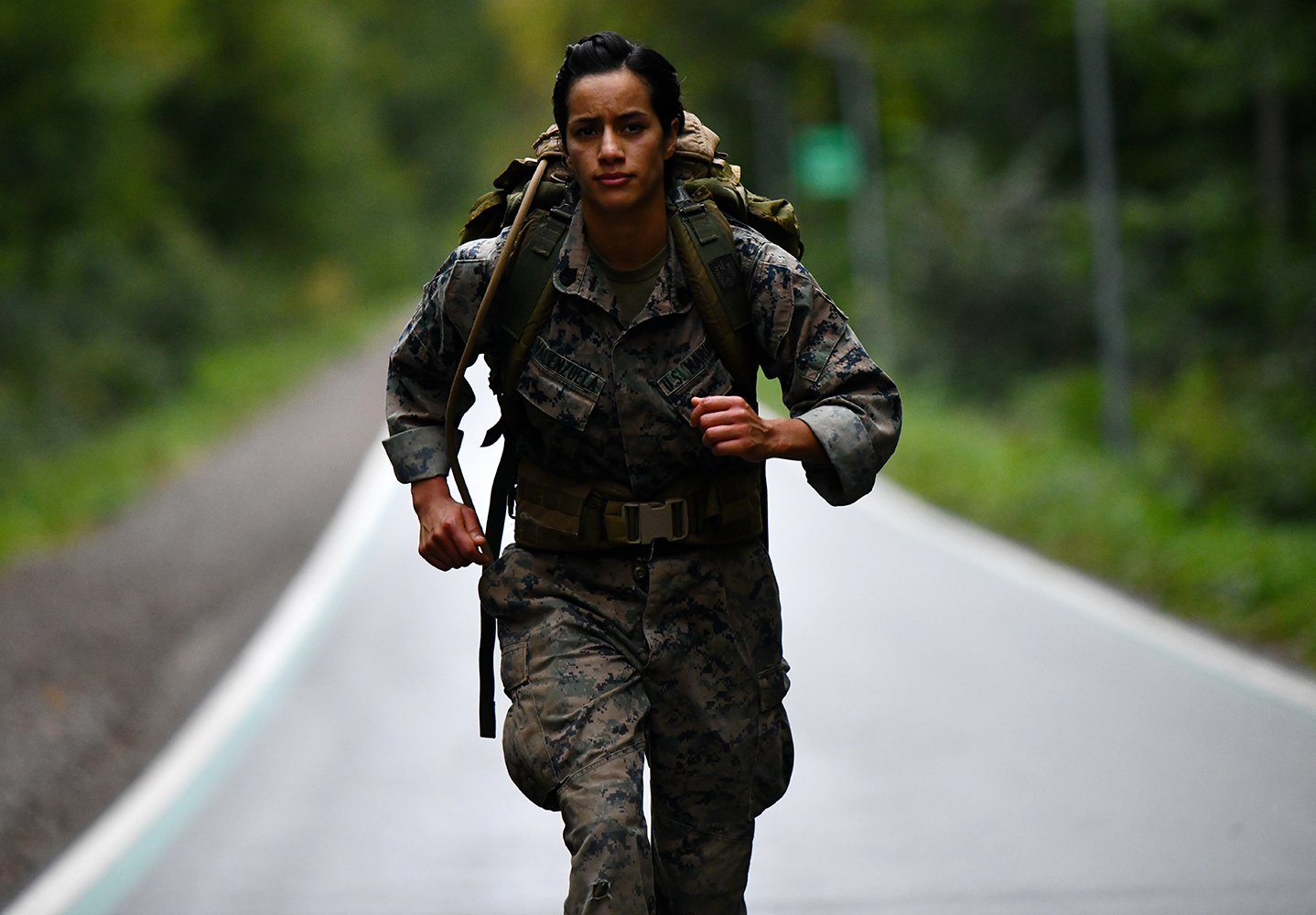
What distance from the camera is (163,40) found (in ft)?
107

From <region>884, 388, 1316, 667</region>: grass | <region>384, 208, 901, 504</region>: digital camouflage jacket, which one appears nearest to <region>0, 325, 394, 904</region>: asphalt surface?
<region>384, 208, 901, 504</region>: digital camouflage jacket

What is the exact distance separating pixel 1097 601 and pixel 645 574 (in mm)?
7919

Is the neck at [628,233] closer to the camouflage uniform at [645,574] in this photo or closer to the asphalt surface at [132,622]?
the camouflage uniform at [645,574]

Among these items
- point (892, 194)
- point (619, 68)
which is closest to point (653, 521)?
point (619, 68)

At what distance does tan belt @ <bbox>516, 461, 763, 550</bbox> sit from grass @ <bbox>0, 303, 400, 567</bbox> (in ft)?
35.9

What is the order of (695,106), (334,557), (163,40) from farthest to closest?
1. (695,106)
2. (163,40)
3. (334,557)

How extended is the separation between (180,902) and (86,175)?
2370cm

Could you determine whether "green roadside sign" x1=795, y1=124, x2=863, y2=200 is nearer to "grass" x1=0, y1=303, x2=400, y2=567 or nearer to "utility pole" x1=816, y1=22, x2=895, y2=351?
"utility pole" x1=816, y1=22, x2=895, y2=351

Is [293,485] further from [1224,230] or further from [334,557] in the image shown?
[1224,230]

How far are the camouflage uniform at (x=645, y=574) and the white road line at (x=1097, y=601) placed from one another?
190 inches

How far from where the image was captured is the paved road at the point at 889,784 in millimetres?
6496

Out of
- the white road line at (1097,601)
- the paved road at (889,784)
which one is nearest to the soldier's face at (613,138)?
the paved road at (889,784)

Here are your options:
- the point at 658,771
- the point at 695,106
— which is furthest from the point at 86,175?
the point at 695,106

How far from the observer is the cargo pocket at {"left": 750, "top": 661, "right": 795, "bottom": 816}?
4340 mm
